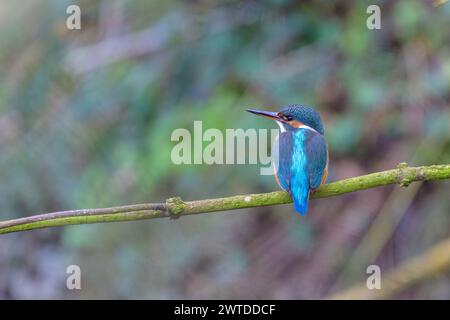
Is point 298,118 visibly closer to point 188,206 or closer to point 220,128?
point 188,206

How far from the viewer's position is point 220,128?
4.07 meters

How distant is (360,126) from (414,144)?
34 centimetres

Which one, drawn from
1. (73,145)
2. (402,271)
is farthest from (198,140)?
(402,271)

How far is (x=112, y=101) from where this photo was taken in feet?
16.4

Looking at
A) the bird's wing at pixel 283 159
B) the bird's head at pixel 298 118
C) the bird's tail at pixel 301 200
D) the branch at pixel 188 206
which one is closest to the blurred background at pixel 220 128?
the bird's head at pixel 298 118

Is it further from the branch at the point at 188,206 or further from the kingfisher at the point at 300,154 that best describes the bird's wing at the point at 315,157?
the branch at the point at 188,206

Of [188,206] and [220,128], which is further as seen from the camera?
[220,128]

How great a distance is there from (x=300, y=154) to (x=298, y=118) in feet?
0.80

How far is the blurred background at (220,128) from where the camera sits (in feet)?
13.7

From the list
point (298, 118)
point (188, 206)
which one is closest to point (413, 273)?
point (298, 118)

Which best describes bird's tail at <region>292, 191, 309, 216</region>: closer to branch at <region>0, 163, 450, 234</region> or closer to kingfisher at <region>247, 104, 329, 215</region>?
kingfisher at <region>247, 104, 329, 215</region>

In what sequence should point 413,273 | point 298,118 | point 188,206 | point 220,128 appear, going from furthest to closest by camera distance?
point 220,128 → point 413,273 → point 298,118 → point 188,206

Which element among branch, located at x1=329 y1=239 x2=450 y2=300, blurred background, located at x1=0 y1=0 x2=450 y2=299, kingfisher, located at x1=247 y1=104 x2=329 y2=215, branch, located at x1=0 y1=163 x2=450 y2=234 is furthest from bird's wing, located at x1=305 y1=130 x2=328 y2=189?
blurred background, located at x1=0 y1=0 x2=450 y2=299

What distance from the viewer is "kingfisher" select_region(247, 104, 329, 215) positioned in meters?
2.34
